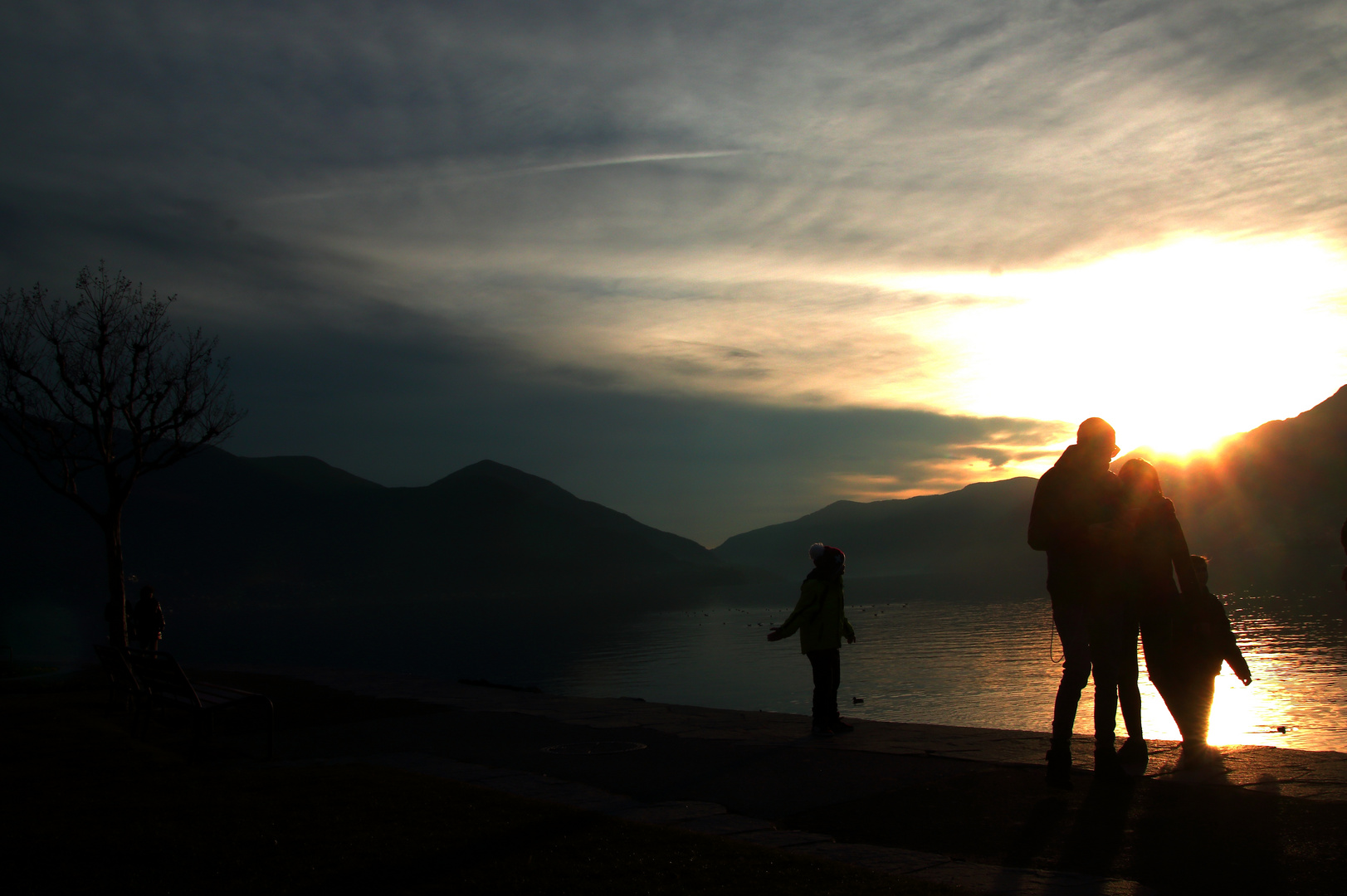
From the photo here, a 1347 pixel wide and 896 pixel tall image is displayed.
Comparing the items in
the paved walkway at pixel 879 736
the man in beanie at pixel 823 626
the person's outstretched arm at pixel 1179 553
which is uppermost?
the person's outstretched arm at pixel 1179 553

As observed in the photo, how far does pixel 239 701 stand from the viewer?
30.0ft

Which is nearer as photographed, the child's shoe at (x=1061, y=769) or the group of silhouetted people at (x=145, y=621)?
the child's shoe at (x=1061, y=769)

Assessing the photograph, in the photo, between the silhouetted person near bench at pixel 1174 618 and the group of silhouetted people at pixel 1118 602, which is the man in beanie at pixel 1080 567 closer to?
the group of silhouetted people at pixel 1118 602

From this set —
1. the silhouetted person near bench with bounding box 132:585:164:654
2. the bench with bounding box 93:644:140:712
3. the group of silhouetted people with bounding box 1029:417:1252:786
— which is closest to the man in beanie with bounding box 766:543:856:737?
the group of silhouetted people with bounding box 1029:417:1252:786

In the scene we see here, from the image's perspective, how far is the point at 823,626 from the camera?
1012 cm

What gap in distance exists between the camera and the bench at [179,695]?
8938mm

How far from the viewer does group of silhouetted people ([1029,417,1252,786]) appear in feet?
21.0

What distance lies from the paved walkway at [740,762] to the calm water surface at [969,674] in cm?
738

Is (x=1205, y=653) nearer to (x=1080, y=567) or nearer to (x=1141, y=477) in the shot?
(x=1141, y=477)

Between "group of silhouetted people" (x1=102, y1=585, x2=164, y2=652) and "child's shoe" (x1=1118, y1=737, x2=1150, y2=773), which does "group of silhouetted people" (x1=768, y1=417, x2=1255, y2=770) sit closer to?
"child's shoe" (x1=1118, y1=737, x2=1150, y2=773)

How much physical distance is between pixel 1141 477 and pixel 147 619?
58.6ft

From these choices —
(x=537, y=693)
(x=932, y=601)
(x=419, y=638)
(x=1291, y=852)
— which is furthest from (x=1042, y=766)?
(x=932, y=601)

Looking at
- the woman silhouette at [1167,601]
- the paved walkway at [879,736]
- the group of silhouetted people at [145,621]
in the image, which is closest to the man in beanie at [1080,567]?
the woman silhouette at [1167,601]

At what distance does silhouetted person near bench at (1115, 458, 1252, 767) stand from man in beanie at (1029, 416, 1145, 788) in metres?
0.38
